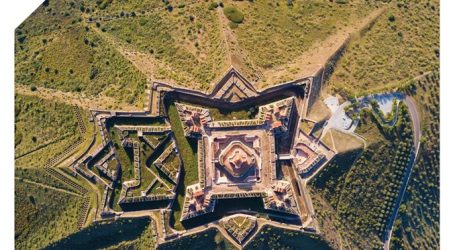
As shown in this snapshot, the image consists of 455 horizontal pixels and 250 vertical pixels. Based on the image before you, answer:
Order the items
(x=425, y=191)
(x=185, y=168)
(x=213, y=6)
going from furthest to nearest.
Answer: (x=213, y=6)
(x=425, y=191)
(x=185, y=168)

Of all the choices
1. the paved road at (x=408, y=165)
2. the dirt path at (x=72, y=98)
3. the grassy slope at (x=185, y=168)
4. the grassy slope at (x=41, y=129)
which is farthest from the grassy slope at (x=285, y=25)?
the grassy slope at (x=41, y=129)

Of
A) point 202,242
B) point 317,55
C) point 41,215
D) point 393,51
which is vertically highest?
point 393,51

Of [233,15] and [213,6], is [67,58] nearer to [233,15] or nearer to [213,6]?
[213,6]

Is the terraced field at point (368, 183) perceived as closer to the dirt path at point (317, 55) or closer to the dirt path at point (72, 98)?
the dirt path at point (317, 55)

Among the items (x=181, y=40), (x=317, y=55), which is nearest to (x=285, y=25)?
(x=317, y=55)

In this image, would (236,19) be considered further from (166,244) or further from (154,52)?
(166,244)

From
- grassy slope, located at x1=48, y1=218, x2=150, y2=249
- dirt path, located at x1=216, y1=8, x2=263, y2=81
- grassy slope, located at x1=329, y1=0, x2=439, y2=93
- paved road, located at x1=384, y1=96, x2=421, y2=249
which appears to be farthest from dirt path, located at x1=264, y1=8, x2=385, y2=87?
grassy slope, located at x1=48, y1=218, x2=150, y2=249
